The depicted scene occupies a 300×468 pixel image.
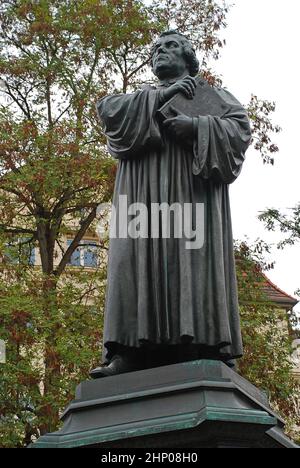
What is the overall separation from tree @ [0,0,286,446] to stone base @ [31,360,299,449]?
9477 millimetres

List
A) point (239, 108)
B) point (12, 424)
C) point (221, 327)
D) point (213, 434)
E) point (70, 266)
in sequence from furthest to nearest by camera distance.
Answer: point (70, 266) → point (12, 424) → point (239, 108) → point (221, 327) → point (213, 434)

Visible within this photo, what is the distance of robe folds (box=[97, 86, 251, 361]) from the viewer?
5523 millimetres

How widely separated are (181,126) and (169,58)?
74 centimetres

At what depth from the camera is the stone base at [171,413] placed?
4676mm

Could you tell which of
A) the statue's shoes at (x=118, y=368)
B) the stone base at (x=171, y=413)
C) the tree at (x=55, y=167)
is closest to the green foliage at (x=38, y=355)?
the tree at (x=55, y=167)

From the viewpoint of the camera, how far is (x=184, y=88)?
6102 mm

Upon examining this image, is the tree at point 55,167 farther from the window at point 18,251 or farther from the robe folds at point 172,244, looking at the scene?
the robe folds at point 172,244

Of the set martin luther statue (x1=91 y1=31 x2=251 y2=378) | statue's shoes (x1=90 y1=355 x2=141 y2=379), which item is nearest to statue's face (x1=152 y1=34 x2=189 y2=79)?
martin luther statue (x1=91 y1=31 x2=251 y2=378)

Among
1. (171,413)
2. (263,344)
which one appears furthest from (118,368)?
(263,344)

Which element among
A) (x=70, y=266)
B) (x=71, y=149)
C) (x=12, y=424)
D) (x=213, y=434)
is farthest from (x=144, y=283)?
(x=70, y=266)

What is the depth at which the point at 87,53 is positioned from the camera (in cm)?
1898

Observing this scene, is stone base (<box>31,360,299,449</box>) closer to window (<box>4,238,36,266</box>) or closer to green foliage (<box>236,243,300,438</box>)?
green foliage (<box>236,243,300,438</box>)

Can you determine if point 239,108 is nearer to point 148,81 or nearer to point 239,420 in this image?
point 239,420
